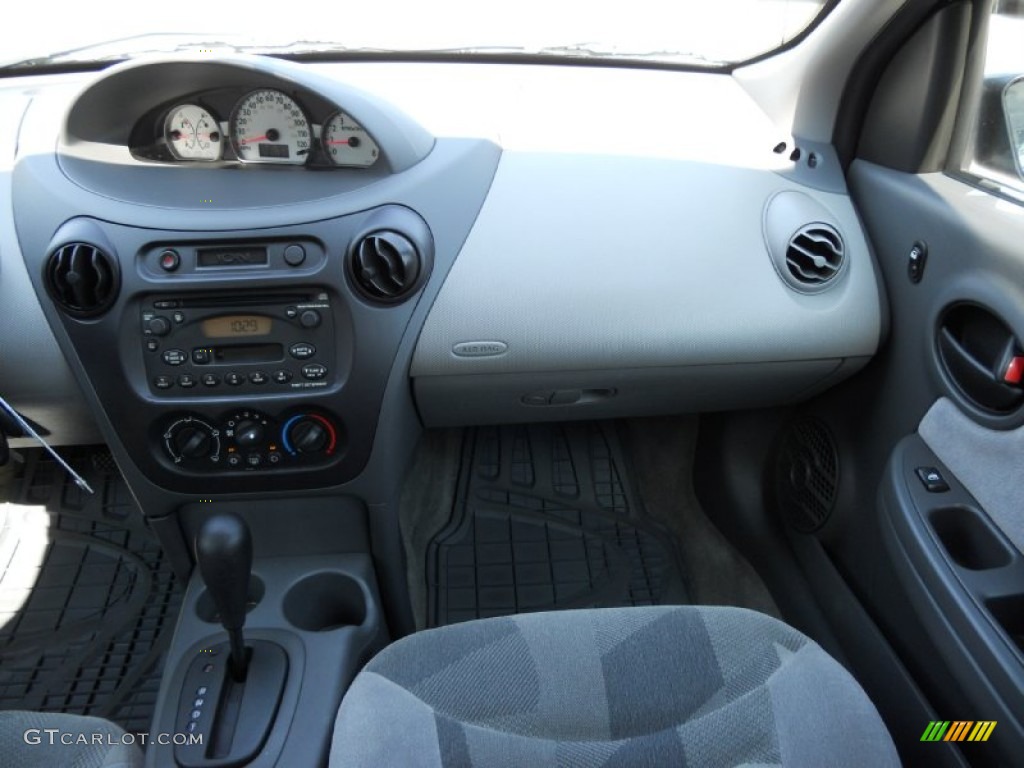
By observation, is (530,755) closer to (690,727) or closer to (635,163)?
(690,727)

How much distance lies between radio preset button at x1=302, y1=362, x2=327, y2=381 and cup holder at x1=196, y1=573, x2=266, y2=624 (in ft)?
1.42

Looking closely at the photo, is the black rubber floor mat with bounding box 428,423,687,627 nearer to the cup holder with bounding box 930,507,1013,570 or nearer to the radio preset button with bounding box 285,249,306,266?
the cup holder with bounding box 930,507,1013,570

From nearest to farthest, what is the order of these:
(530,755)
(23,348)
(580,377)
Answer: (530,755)
(23,348)
(580,377)

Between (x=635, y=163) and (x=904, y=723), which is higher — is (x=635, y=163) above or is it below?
above

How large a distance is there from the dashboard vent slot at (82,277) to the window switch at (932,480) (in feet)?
4.47

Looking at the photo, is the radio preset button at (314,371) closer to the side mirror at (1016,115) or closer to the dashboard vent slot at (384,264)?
the dashboard vent slot at (384,264)

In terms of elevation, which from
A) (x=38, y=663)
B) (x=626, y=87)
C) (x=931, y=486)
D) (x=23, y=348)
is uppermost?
(x=626, y=87)

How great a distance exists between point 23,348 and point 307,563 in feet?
2.13

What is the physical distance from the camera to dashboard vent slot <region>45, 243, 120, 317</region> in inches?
51.8

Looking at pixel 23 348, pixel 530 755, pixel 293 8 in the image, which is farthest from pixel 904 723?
pixel 293 8

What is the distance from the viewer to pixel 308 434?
4.79 feet

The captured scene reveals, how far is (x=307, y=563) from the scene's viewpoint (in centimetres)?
164

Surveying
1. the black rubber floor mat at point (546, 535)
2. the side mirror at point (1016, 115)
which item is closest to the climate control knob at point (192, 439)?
the black rubber floor mat at point (546, 535)

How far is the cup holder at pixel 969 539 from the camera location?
123 centimetres
